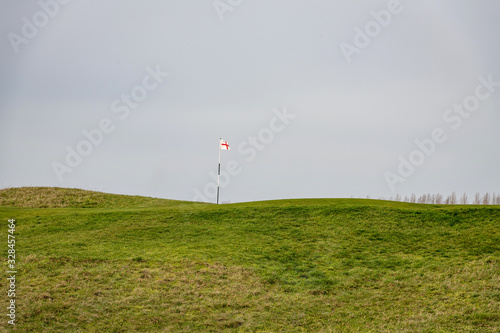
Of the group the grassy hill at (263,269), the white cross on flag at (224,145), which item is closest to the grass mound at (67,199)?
the white cross on flag at (224,145)

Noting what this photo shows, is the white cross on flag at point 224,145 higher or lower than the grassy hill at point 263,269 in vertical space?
higher

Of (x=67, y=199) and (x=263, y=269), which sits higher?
(x=67, y=199)

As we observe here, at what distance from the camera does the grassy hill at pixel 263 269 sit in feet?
33.0

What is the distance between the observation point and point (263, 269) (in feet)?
42.1

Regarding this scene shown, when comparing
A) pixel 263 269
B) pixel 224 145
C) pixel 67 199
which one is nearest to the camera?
pixel 263 269

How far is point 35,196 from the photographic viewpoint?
1179 inches

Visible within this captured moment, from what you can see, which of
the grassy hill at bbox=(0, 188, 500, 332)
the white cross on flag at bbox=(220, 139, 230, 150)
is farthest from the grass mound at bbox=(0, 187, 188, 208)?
the grassy hill at bbox=(0, 188, 500, 332)

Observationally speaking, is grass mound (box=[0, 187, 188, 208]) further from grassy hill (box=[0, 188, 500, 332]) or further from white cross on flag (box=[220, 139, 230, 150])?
grassy hill (box=[0, 188, 500, 332])

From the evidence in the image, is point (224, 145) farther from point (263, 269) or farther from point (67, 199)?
point (263, 269)

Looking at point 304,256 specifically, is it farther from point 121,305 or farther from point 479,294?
point 121,305

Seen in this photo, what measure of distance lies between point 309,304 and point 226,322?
2168 mm

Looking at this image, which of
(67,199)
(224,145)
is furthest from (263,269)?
(67,199)

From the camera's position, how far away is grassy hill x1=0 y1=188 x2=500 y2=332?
10070 millimetres

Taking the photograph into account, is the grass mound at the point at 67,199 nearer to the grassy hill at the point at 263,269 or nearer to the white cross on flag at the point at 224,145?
the white cross on flag at the point at 224,145
